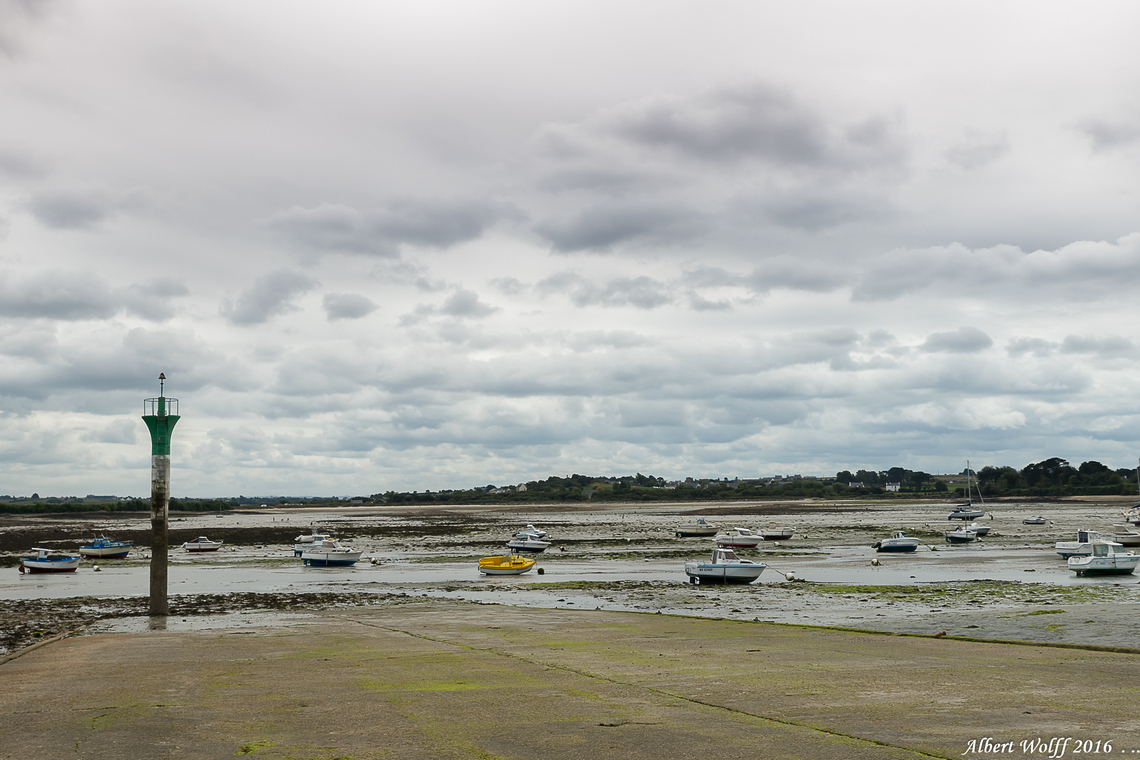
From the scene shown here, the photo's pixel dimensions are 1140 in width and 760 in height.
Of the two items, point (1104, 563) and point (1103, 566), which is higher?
point (1104, 563)

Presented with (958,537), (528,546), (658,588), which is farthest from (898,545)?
(658,588)

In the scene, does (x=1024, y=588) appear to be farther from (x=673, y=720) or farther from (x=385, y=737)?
(x=385, y=737)

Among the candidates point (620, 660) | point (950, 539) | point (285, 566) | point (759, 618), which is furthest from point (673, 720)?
point (950, 539)

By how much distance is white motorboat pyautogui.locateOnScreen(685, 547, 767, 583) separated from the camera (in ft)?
162

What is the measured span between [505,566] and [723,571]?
15144mm

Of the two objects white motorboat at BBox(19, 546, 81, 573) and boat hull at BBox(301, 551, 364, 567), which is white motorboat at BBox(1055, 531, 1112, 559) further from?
white motorboat at BBox(19, 546, 81, 573)

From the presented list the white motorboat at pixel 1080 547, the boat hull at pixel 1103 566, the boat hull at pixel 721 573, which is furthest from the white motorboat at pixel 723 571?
the white motorboat at pixel 1080 547

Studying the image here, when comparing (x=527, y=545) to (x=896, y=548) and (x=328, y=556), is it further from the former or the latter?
(x=896, y=548)

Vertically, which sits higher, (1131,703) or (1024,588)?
(1131,703)

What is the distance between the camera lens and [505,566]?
56.5 meters

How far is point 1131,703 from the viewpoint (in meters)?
13.8

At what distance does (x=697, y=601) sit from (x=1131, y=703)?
91.9 feet

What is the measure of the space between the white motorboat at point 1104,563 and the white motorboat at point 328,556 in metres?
50.2

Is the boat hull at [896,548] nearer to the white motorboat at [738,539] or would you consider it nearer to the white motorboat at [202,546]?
the white motorboat at [738,539]
